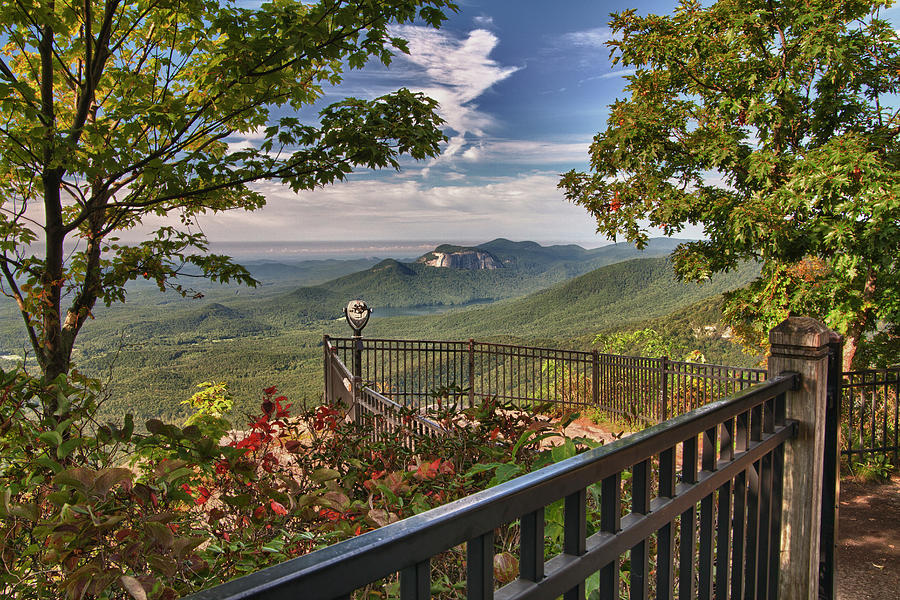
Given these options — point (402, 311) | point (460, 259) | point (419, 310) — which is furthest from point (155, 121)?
point (460, 259)

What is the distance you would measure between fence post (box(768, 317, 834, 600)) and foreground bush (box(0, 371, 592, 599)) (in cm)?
114

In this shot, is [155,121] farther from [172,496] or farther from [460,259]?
[460,259]

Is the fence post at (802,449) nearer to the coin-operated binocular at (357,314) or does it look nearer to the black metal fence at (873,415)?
the black metal fence at (873,415)

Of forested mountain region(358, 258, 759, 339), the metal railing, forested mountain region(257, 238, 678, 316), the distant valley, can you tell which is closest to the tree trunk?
the metal railing

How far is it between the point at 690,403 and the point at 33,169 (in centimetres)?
931

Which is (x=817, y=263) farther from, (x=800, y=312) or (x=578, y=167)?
(x=578, y=167)

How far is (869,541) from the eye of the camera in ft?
15.0

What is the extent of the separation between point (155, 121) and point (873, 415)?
8.41 meters

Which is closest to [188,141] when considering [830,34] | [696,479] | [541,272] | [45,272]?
[45,272]

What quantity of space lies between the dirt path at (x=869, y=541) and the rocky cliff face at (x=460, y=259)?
48.2 metres

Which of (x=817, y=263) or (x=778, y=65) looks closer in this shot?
(x=778, y=65)

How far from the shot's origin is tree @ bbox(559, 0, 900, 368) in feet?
18.7

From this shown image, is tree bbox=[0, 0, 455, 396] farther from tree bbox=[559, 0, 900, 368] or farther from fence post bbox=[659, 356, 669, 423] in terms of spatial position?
fence post bbox=[659, 356, 669, 423]

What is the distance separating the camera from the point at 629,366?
28.9ft
